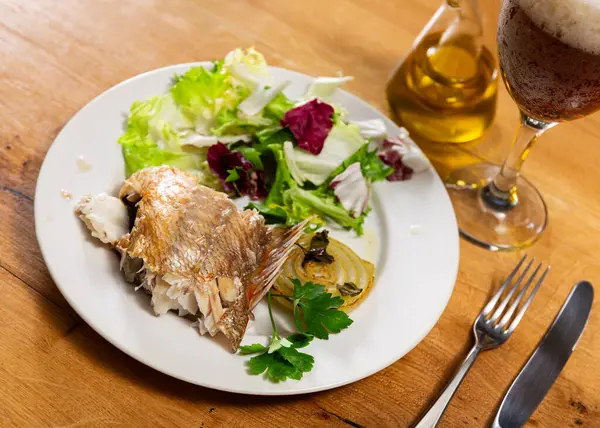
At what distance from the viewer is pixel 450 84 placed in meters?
2.03

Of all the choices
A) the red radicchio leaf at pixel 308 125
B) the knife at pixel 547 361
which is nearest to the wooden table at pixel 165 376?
the knife at pixel 547 361

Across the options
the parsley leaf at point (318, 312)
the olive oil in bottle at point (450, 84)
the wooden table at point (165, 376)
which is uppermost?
the olive oil in bottle at point (450, 84)

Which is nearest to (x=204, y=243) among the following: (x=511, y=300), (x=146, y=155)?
(x=146, y=155)

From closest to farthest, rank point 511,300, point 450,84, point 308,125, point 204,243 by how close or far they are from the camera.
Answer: point 204,243 → point 511,300 → point 308,125 → point 450,84

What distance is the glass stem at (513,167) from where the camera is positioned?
1.71 m

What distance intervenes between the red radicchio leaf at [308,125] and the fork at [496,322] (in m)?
0.64

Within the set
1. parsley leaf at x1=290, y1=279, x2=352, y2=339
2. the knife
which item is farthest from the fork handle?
parsley leaf at x1=290, y1=279, x2=352, y2=339

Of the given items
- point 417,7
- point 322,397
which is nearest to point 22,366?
point 322,397

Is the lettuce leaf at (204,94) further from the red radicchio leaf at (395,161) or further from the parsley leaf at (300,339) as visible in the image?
the parsley leaf at (300,339)

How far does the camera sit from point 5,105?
6.04 ft

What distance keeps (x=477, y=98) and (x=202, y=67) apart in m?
0.88

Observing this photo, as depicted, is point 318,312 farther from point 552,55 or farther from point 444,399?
point 552,55

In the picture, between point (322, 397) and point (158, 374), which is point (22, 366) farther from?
point (322, 397)

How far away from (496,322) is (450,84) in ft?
2.70
